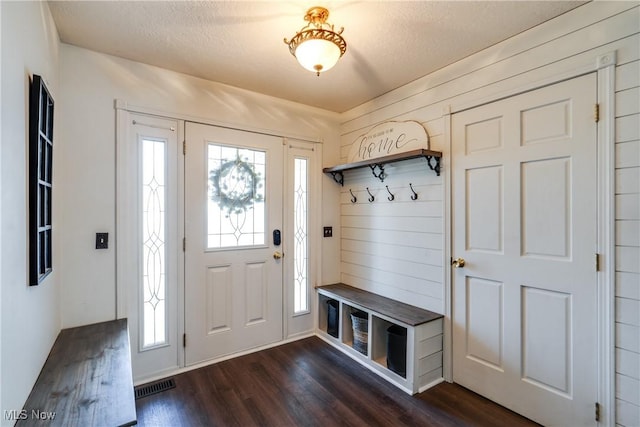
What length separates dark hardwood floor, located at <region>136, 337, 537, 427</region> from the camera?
1968mm

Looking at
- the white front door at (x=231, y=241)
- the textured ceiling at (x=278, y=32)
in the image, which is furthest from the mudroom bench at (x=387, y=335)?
the textured ceiling at (x=278, y=32)

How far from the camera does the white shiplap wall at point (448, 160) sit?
1.58 m

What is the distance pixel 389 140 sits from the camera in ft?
9.48

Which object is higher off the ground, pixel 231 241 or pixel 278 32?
pixel 278 32

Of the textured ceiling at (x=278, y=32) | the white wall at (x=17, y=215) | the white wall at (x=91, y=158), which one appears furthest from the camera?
the white wall at (x=91, y=158)

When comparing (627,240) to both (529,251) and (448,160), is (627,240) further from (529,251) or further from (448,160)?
(448,160)

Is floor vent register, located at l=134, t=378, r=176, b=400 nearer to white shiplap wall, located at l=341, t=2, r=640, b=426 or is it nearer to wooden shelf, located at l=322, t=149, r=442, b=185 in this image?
white shiplap wall, located at l=341, t=2, r=640, b=426

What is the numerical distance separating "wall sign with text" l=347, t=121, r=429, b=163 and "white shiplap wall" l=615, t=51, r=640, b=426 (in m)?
1.20

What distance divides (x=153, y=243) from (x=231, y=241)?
645 millimetres

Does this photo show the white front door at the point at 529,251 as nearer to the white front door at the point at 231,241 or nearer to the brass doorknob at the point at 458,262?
the brass doorknob at the point at 458,262

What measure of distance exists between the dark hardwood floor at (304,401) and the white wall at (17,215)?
3.20ft
